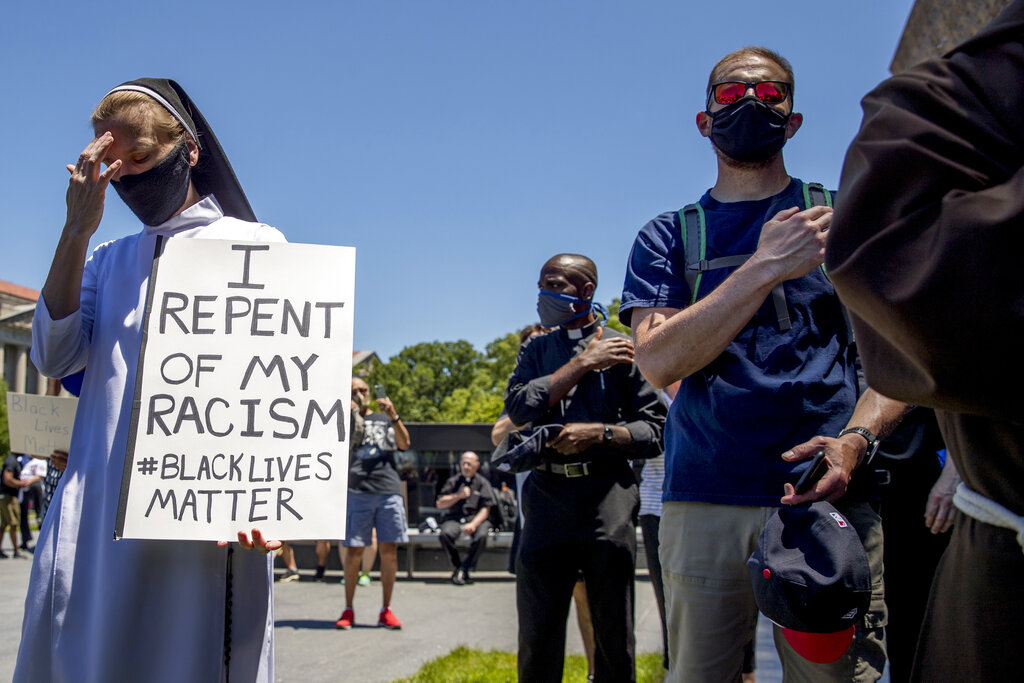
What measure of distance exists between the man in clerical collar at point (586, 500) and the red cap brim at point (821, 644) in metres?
1.78

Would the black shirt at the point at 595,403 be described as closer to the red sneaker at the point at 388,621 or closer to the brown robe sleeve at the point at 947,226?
the brown robe sleeve at the point at 947,226

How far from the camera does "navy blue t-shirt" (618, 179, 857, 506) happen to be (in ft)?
6.88

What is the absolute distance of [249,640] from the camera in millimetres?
2262

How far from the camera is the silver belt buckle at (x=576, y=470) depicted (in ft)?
11.8

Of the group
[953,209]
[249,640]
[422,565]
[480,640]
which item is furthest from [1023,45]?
[422,565]

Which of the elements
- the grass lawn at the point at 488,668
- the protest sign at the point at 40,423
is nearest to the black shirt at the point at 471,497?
the grass lawn at the point at 488,668

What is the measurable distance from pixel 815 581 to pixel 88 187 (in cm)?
205

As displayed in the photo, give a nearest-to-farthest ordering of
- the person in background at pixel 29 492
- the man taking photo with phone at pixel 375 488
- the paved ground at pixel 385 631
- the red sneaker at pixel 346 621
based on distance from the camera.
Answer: the paved ground at pixel 385 631, the red sneaker at pixel 346 621, the man taking photo with phone at pixel 375 488, the person in background at pixel 29 492

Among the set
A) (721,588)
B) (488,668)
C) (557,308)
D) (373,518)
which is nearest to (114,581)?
(721,588)

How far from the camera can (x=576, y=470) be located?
3590 millimetres

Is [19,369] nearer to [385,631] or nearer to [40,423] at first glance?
[385,631]

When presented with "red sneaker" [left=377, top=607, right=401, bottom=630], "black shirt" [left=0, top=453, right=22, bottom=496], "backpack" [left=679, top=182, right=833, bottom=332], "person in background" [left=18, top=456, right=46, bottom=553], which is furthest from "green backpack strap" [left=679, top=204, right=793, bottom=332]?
"black shirt" [left=0, top=453, right=22, bottom=496]

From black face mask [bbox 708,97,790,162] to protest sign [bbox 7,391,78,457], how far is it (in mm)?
2649

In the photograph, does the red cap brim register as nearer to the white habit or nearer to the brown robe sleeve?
the brown robe sleeve
